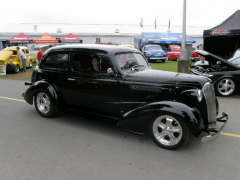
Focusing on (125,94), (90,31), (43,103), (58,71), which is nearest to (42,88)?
(43,103)

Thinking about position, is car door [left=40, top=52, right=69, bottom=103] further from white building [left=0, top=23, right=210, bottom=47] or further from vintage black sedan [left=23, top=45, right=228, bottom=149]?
white building [left=0, top=23, right=210, bottom=47]

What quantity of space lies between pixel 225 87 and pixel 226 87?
0.04m

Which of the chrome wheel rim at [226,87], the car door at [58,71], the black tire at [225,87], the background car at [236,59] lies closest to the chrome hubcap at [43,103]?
the car door at [58,71]

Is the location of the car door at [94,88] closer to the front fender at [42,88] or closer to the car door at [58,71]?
the car door at [58,71]

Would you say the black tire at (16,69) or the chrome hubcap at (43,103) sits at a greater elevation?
the black tire at (16,69)

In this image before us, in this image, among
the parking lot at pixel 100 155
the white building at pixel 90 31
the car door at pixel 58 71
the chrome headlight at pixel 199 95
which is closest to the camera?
the parking lot at pixel 100 155

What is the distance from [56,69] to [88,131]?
1.66 m

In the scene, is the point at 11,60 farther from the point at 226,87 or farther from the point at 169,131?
the point at 169,131

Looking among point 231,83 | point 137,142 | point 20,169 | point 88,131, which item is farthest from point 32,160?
point 231,83

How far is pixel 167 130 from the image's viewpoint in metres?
3.79

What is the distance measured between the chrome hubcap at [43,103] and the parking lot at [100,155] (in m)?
0.46

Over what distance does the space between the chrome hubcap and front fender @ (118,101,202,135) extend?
7.17ft

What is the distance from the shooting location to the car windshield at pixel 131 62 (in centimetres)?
444

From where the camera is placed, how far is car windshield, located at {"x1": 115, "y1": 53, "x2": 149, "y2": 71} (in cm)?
444
